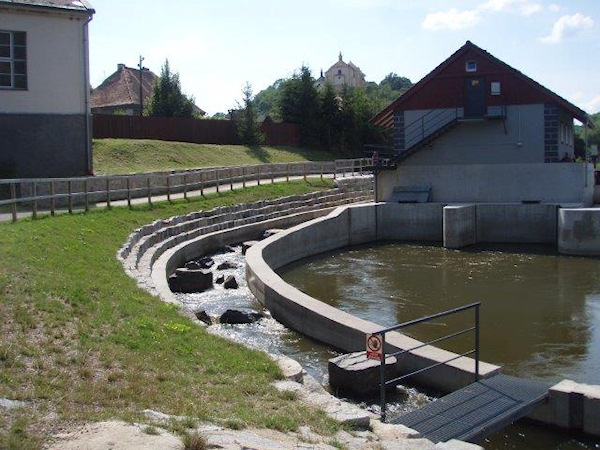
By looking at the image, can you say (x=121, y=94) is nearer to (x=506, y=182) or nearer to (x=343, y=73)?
(x=506, y=182)

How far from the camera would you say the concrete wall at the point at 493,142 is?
34.0 metres

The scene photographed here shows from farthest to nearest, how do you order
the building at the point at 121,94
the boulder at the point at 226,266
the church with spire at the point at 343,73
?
the church with spire at the point at 343,73, the building at the point at 121,94, the boulder at the point at 226,266

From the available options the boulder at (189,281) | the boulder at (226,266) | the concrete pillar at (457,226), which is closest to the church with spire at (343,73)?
the concrete pillar at (457,226)

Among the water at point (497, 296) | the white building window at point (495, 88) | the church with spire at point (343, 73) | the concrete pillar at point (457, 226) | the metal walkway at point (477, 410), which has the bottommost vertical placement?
the water at point (497, 296)

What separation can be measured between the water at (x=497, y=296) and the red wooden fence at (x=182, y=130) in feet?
63.1

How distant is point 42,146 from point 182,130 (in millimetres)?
19355

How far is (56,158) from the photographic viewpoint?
1129 inches

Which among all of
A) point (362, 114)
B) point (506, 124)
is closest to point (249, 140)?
point (362, 114)

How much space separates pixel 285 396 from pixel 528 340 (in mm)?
8590

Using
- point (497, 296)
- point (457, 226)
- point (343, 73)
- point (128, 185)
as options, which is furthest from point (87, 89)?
point (343, 73)

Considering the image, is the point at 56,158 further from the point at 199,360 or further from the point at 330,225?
the point at 199,360

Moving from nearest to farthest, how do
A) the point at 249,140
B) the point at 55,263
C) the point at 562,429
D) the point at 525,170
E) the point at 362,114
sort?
the point at 562,429 < the point at 55,263 < the point at 525,170 < the point at 249,140 < the point at 362,114

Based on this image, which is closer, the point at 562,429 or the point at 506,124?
the point at 562,429

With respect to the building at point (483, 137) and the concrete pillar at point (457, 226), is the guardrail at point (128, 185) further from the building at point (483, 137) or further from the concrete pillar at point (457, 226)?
the concrete pillar at point (457, 226)
